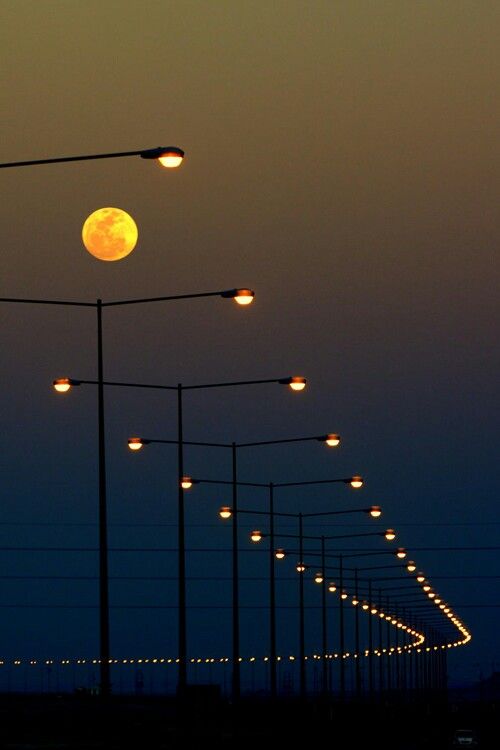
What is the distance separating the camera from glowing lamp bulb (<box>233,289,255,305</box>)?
153 feet

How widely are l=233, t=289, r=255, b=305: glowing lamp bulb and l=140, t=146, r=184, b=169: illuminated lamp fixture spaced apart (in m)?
14.9

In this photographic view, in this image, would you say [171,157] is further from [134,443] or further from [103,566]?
[134,443]

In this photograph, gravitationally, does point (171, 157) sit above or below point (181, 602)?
above

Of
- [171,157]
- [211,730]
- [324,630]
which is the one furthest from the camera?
[324,630]

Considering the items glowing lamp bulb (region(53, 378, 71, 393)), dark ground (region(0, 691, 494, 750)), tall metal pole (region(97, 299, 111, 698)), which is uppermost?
glowing lamp bulb (region(53, 378, 71, 393))

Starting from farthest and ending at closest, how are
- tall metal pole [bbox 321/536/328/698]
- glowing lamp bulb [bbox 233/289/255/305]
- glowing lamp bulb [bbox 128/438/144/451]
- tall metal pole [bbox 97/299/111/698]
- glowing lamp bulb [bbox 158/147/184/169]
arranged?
1. tall metal pole [bbox 321/536/328/698]
2. glowing lamp bulb [bbox 128/438/144/451]
3. glowing lamp bulb [bbox 233/289/255/305]
4. tall metal pole [bbox 97/299/111/698]
5. glowing lamp bulb [bbox 158/147/184/169]

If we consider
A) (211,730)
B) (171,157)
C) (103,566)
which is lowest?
(211,730)

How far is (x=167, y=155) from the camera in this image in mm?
31625

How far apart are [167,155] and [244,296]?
15.3 metres

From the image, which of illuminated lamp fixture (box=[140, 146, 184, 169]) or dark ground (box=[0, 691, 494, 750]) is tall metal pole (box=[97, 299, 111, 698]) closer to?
dark ground (box=[0, 691, 494, 750])

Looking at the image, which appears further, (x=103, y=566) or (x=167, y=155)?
(x=103, y=566)

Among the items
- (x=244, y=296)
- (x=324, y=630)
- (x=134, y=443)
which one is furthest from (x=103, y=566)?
(x=324, y=630)

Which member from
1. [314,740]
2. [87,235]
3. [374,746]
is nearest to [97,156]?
[87,235]

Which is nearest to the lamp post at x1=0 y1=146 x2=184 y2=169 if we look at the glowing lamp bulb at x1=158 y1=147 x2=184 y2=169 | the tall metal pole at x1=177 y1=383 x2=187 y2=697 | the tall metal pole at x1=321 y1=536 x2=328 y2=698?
the glowing lamp bulb at x1=158 y1=147 x2=184 y2=169
